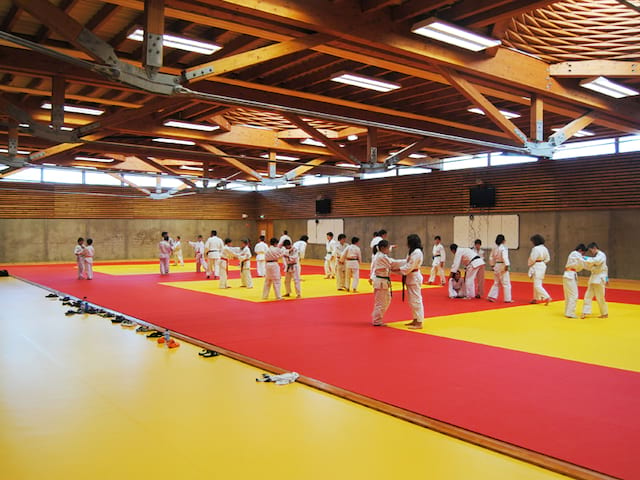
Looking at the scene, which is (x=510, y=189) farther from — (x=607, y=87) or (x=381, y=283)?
(x=381, y=283)

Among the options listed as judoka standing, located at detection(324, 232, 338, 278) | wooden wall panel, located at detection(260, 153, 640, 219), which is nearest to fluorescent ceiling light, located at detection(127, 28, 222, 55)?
judoka standing, located at detection(324, 232, 338, 278)

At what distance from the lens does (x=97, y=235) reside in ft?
82.0

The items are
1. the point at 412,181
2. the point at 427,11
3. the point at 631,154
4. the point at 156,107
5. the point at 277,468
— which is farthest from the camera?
the point at 412,181

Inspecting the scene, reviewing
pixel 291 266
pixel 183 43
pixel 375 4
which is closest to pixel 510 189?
pixel 291 266

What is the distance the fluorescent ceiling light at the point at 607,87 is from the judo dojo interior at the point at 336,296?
0.25 ft

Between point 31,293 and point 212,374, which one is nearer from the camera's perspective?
point 212,374

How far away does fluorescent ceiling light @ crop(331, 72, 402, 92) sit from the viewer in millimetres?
8836

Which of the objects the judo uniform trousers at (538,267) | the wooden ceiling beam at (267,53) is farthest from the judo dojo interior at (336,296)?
the judo uniform trousers at (538,267)

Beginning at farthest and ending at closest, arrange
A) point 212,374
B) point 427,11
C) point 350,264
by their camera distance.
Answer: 1. point 350,264
2. point 427,11
3. point 212,374

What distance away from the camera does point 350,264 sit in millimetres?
12547

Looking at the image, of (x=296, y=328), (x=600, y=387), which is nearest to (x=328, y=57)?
(x=296, y=328)

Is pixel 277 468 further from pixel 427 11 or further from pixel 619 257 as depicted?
pixel 619 257

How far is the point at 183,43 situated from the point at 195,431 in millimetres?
5638

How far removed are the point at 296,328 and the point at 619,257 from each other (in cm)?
1224
